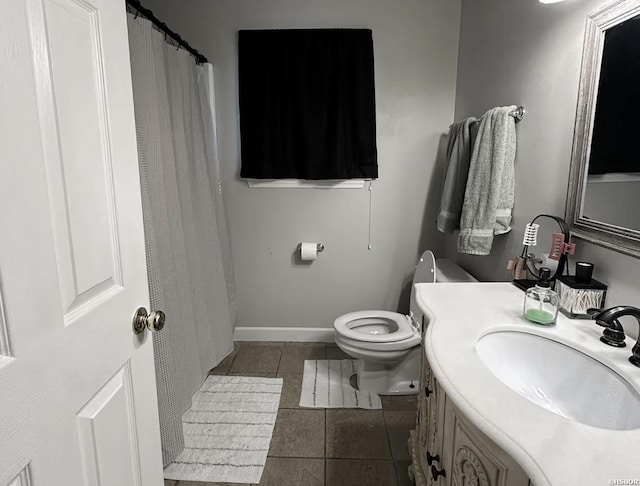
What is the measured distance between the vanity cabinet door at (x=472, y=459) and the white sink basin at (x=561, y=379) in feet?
0.60

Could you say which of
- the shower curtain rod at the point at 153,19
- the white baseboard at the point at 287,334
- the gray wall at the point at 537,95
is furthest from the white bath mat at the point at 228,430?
the shower curtain rod at the point at 153,19

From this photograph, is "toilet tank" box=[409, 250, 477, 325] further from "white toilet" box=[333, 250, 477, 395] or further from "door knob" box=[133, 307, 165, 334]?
"door knob" box=[133, 307, 165, 334]

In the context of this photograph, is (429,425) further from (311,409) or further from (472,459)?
(311,409)

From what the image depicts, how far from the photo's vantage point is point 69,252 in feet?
2.19

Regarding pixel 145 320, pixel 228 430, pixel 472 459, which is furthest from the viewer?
pixel 228 430

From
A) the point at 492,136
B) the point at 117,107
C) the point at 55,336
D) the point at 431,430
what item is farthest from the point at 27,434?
the point at 492,136

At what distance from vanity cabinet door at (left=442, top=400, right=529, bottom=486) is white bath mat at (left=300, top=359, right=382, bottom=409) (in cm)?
112

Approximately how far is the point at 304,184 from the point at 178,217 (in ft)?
3.31

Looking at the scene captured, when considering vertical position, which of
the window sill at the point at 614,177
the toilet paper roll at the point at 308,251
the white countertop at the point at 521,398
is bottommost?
the toilet paper roll at the point at 308,251

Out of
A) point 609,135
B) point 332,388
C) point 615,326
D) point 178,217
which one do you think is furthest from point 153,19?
point 332,388

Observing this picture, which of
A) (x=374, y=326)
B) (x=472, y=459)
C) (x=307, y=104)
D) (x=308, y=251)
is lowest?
(x=374, y=326)

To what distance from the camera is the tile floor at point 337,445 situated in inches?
61.7

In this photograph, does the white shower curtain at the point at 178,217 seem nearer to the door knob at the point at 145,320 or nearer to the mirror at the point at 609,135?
the door knob at the point at 145,320

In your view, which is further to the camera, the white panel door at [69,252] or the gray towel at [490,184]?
the gray towel at [490,184]
